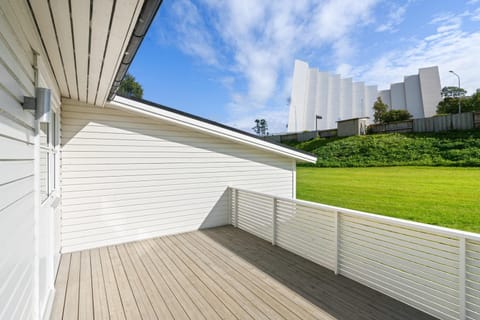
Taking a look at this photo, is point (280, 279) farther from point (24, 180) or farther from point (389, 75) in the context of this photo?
point (389, 75)

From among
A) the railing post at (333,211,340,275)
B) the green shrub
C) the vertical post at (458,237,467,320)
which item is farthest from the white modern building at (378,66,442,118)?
the vertical post at (458,237,467,320)

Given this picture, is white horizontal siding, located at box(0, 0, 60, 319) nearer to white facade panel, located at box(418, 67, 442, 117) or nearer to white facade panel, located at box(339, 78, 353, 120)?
white facade panel, located at box(339, 78, 353, 120)

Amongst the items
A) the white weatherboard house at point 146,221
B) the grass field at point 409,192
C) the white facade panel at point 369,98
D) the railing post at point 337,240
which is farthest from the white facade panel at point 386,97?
the railing post at point 337,240

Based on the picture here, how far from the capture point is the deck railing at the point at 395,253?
2227mm

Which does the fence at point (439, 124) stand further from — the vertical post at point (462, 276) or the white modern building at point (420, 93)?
the white modern building at point (420, 93)

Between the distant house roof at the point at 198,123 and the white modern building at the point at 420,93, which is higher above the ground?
the white modern building at the point at 420,93

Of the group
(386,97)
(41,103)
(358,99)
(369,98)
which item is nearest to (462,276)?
(41,103)

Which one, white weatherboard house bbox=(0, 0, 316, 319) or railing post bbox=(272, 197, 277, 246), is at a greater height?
white weatherboard house bbox=(0, 0, 316, 319)

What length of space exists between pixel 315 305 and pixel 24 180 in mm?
2873

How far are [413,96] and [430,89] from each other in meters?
2.37

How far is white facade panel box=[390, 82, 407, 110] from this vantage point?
4128cm

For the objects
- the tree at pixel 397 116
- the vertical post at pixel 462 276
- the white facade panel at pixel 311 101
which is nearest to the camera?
the vertical post at pixel 462 276

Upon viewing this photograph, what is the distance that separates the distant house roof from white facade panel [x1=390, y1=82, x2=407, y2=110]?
44694mm

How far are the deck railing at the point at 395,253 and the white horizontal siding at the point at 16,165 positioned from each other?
3253 mm
